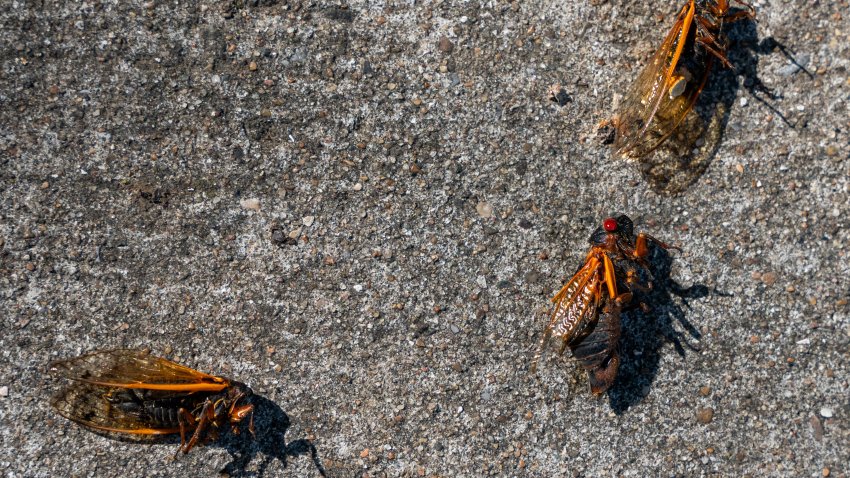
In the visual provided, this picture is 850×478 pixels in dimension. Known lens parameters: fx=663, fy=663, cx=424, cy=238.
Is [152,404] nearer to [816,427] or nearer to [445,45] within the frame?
[445,45]

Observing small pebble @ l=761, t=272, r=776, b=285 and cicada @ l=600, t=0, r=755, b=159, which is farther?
small pebble @ l=761, t=272, r=776, b=285

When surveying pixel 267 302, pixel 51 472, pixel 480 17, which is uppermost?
pixel 480 17

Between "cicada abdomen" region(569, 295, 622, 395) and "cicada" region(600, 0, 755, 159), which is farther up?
"cicada" region(600, 0, 755, 159)

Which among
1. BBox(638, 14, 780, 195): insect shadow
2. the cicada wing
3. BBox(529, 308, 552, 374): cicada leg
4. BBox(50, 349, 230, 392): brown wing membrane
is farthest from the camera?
BBox(638, 14, 780, 195): insect shadow

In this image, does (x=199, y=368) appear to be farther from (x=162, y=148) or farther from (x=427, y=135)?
(x=427, y=135)

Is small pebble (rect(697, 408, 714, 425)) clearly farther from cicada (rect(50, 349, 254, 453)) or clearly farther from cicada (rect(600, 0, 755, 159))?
cicada (rect(50, 349, 254, 453))

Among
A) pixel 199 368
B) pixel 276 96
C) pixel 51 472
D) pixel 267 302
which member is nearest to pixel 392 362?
pixel 267 302

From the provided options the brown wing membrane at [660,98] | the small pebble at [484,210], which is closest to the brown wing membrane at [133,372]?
the small pebble at [484,210]

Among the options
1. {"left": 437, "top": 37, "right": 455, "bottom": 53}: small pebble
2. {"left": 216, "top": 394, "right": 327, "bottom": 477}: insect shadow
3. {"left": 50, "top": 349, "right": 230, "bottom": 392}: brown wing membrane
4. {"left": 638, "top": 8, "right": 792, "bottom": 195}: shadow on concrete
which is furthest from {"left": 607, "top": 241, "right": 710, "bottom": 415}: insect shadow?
{"left": 50, "top": 349, "right": 230, "bottom": 392}: brown wing membrane
